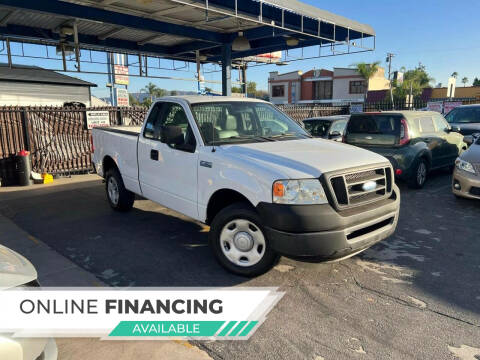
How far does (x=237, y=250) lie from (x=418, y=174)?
5.77 meters

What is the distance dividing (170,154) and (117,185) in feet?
6.87

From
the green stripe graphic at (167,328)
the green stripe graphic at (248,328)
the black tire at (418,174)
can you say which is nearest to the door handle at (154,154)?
the green stripe graphic at (167,328)

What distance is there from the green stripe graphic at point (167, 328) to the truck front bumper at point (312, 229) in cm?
93

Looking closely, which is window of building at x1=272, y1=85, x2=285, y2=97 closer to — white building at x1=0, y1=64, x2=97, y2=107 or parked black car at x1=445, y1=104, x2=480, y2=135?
white building at x1=0, y1=64, x2=97, y2=107

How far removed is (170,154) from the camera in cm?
472

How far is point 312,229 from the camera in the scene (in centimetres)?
330

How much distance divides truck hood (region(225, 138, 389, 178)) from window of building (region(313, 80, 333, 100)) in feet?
182

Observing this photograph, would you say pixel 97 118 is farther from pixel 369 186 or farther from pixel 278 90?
pixel 278 90

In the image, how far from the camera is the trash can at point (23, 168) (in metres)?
9.30

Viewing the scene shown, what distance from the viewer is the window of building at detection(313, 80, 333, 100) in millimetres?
56781

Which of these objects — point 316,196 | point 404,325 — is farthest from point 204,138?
point 404,325

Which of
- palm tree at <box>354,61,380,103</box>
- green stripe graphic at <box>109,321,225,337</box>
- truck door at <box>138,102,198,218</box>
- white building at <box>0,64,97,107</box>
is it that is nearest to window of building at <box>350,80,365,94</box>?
palm tree at <box>354,61,380,103</box>

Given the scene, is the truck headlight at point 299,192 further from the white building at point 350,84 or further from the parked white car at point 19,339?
the white building at point 350,84

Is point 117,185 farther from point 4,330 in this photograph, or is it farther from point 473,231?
point 473,231
